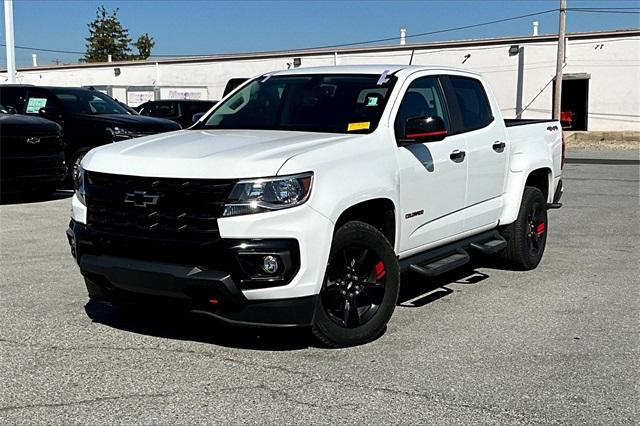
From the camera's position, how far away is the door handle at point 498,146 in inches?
266

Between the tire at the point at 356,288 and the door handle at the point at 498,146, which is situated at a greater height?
the door handle at the point at 498,146

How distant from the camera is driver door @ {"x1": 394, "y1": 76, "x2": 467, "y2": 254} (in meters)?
5.52

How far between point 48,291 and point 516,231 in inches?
166

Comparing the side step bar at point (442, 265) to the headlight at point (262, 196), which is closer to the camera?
the headlight at point (262, 196)

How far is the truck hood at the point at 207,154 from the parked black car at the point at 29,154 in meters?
6.26

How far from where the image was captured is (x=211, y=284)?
14.5ft

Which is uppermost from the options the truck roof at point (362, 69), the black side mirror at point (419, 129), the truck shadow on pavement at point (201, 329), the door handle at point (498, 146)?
the truck roof at point (362, 69)

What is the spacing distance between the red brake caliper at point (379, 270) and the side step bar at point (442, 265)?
555 mm

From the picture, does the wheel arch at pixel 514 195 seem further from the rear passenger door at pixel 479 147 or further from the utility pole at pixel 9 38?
the utility pole at pixel 9 38

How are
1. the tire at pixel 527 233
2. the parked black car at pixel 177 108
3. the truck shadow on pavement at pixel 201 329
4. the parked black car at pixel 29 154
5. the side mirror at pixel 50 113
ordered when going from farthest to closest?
the parked black car at pixel 177 108, the side mirror at pixel 50 113, the parked black car at pixel 29 154, the tire at pixel 527 233, the truck shadow on pavement at pixel 201 329

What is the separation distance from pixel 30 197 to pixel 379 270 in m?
8.84

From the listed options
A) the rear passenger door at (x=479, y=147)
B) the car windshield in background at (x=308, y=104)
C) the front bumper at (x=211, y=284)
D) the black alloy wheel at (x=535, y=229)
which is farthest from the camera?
the black alloy wheel at (x=535, y=229)

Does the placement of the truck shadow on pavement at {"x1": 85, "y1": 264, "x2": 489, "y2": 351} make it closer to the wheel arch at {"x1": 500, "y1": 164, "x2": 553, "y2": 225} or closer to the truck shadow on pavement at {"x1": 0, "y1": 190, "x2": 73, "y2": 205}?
the wheel arch at {"x1": 500, "y1": 164, "x2": 553, "y2": 225}

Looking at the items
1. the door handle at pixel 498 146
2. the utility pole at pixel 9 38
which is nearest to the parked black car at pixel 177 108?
the utility pole at pixel 9 38
